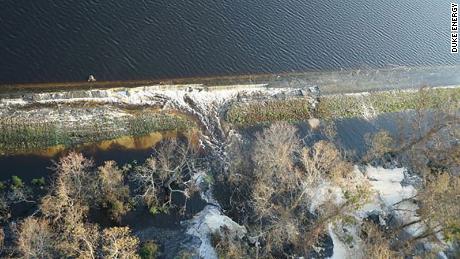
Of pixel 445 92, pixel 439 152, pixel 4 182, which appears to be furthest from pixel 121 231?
pixel 445 92

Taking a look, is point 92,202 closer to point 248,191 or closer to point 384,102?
point 248,191

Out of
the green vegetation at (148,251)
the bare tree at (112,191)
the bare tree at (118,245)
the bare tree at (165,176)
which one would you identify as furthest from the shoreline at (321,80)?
the green vegetation at (148,251)

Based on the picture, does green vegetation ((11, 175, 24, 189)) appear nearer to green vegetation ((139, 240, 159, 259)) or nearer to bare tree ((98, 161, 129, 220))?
bare tree ((98, 161, 129, 220))

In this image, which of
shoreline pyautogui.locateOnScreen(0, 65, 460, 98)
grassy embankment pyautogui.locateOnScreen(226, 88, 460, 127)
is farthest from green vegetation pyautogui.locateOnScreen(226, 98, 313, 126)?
shoreline pyautogui.locateOnScreen(0, 65, 460, 98)

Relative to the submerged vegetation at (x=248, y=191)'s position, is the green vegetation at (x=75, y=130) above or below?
above

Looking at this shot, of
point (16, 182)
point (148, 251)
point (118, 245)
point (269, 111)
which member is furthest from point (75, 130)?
point (269, 111)

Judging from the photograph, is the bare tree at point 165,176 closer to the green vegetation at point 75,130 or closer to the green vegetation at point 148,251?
the green vegetation at point 75,130

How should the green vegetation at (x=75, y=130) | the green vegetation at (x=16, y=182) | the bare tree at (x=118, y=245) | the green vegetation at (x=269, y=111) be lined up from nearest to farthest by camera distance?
the bare tree at (x=118, y=245) → the green vegetation at (x=16, y=182) → the green vegetation at (x=75, y=130) → the green vegetation at (x=269, y=111)
